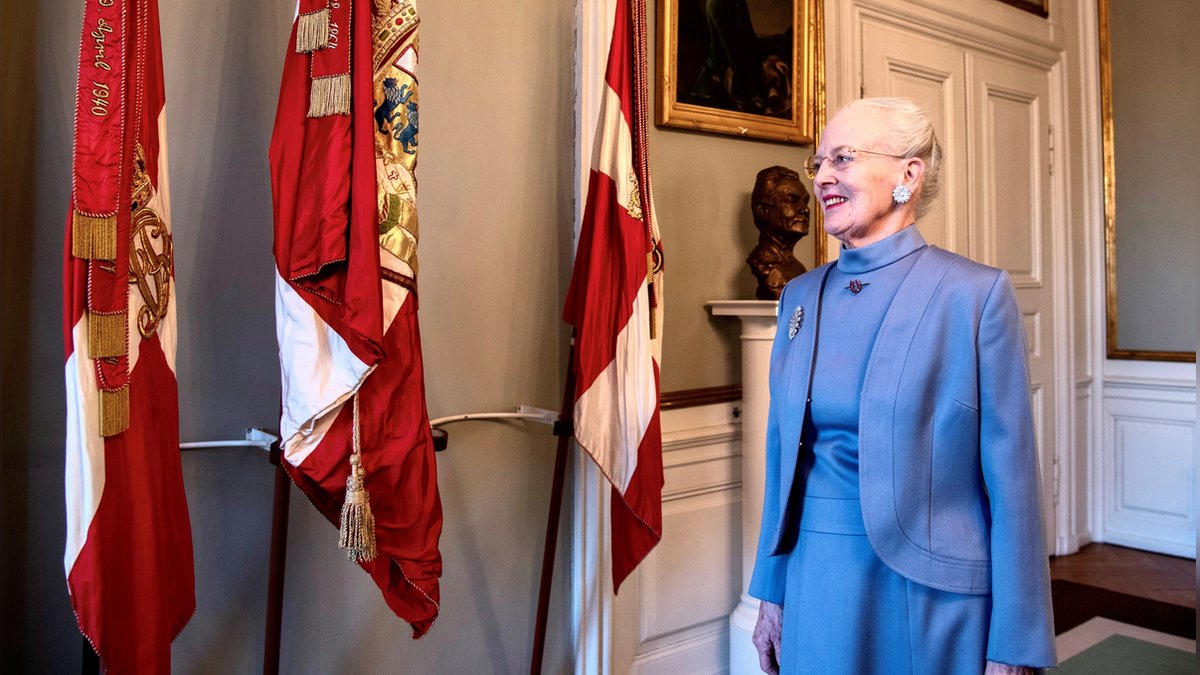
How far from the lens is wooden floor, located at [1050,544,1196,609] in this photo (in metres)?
4.02

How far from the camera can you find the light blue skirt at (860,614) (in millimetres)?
1431

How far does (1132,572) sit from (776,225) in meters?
2.89

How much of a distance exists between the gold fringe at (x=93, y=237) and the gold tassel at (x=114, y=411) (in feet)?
0.80

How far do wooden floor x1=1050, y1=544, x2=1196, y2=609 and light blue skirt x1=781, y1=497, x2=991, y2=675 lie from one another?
10.4 ft

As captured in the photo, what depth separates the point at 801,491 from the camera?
160 centimetres

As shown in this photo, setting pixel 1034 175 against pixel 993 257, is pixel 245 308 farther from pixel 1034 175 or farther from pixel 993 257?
pixel 1034 175

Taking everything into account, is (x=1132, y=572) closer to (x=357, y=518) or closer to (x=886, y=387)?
(x=886, y=387)

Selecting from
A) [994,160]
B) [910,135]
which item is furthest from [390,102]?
[994,160]

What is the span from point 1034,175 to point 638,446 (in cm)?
330

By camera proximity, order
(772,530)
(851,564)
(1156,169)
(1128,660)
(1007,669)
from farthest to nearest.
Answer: (1156,169) < (1128,660) < (772,530) < (851,564) < (1007,669)

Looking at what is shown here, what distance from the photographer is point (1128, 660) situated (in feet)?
10.7

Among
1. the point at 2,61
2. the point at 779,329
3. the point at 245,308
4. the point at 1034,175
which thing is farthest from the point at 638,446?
the point at 1034,175

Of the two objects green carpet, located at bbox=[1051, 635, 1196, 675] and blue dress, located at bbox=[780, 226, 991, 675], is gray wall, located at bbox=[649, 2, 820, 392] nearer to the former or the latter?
blue dress, located at bbox=[780, 226, 991, 675]

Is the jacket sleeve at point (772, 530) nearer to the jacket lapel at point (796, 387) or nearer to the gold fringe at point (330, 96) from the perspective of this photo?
the jacket lapel at point (796, 387)
